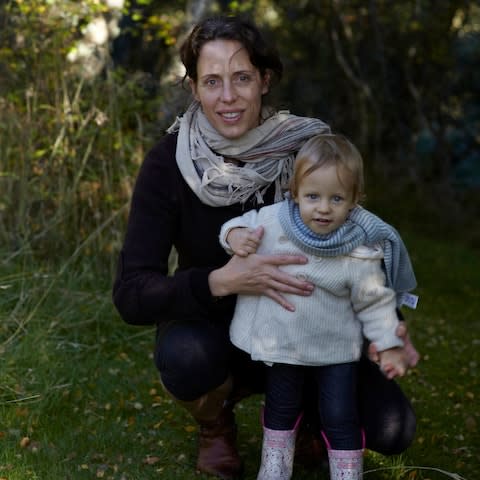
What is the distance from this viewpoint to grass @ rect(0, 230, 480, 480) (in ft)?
11.2

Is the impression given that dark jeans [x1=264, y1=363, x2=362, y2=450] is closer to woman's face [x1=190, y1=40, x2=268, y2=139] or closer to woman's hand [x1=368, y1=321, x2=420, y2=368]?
woman's hand [x1=368, y1=321, x2=420, y2=368]

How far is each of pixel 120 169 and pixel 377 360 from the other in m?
2.79

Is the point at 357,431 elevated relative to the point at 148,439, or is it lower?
elevated

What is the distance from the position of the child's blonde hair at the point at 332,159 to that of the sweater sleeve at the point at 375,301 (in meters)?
0.21

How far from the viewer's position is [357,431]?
2912 mm

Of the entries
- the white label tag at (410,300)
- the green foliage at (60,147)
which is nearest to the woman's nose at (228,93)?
the white label tag at (410,300)

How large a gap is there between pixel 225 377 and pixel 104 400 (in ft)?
3.48

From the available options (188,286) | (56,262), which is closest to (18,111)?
(56,262)

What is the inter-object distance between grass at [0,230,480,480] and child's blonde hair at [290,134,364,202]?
1061 millimetres

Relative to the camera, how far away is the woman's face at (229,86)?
3.11 meters

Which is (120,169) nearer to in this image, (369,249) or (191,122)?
(191,122)

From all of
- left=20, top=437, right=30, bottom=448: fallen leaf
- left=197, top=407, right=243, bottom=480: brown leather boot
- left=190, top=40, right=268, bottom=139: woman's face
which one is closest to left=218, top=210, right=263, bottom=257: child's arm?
left=190, top=40, right=268, bottom=139: woman's face

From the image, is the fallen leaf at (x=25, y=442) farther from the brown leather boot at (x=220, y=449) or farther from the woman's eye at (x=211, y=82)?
the woman's eye at (x=211, y=82)

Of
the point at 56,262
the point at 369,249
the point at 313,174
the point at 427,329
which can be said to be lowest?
the point at 427,329
